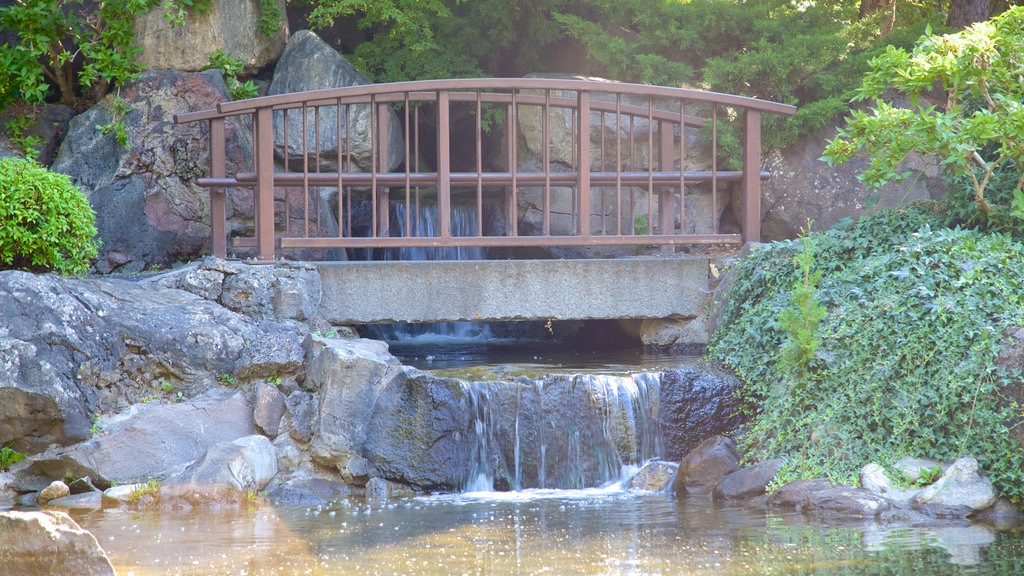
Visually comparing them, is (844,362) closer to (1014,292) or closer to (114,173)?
(1014,292)

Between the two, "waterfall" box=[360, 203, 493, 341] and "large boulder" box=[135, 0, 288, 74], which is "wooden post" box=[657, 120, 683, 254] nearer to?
"waterfall" box=[360, 203, 493, 341]

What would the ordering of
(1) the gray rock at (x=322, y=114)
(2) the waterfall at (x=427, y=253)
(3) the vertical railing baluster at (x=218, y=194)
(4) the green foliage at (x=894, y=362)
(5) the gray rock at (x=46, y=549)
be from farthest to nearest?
1. (2) the waterfall at (x=427, y=253)
2. (1) the gray rock at (x=322, y=114)
3. (3) the vertical railing baluster at (x=218, y=194)
4. (4) the green foliage at (x=894, y=362)
5. (5) the gray rock at (x=46, y=549)

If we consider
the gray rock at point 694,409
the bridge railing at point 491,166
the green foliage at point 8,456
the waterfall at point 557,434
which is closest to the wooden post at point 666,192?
the bridge railing at point 491,166

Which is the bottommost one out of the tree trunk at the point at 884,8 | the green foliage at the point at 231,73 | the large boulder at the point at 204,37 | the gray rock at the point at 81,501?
the gray rock at the point at 81,501

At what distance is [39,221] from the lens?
7.09m

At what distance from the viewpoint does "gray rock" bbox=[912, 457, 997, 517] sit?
5.53 meters

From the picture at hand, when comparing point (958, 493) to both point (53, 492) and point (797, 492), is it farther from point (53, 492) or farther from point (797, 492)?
point (53, 492)

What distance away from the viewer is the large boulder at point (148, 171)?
1008 cm

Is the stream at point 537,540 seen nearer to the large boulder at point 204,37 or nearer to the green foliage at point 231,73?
the green foliage at point 231,73

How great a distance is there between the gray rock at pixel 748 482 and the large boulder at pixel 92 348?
382cm

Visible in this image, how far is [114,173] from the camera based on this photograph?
10164 mm

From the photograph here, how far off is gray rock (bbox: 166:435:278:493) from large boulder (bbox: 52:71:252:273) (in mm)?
4328

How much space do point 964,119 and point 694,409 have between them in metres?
2.91

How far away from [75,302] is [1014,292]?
21.8ft
